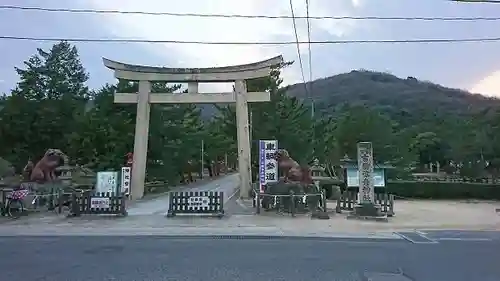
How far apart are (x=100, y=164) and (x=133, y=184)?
611 centimetres

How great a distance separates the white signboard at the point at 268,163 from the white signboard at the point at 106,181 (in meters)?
6.15

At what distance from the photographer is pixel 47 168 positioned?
711 inches

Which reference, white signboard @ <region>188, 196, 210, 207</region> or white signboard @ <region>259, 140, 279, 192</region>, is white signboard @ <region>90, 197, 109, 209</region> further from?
white signboard @ <region>259, 140, 279, 192</region>

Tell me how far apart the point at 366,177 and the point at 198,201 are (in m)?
5.40

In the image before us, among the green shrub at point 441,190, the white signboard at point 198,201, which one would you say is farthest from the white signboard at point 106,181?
the green shrub at point 441,190

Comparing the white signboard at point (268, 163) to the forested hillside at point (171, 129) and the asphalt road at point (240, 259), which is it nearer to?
the forested hillside at point (171, 129)

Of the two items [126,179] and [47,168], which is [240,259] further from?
[126,179]

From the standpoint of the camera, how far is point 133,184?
898 inches

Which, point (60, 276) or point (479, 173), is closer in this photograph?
point (60, 276)

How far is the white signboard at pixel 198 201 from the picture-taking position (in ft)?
50.4

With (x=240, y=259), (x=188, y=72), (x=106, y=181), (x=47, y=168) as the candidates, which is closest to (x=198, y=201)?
(x=106, y=181)

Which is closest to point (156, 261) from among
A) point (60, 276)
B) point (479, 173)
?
point (60, 276)

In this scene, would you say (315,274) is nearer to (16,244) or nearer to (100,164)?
(16,244)

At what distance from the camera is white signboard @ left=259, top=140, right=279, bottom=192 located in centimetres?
2123
